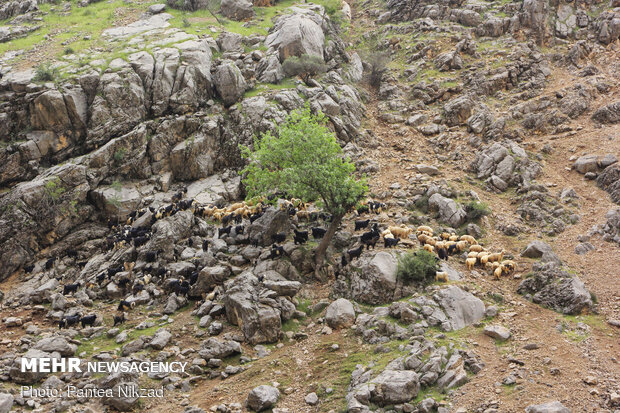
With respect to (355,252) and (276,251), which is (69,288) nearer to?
(276,251)

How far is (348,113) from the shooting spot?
36.5m

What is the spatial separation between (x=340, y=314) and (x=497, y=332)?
626 cm

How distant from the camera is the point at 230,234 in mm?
24297

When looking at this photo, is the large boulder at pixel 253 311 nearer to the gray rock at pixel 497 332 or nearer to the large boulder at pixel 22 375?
the large boulder at pixel 22 375

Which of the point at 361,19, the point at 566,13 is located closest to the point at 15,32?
the point at 361,19

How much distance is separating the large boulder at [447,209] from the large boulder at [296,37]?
22099 millimetres

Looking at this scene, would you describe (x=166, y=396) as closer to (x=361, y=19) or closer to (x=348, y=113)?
(x=348, y=113)

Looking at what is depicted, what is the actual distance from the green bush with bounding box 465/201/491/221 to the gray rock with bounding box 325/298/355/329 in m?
11.3

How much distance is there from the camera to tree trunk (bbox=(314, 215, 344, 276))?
2047 centimetres

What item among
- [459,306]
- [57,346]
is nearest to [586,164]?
[459,306]

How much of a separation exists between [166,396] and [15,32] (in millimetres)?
45699

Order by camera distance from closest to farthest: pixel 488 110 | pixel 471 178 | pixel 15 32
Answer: pixel 471 178 → pixel 488 110 → pixel 15 32

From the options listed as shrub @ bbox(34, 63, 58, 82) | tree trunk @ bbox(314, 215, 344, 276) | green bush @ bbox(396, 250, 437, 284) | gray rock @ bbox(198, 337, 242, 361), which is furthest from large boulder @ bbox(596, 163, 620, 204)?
shrub @ bbox(34, 63, 58, 82)

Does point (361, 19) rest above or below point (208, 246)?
above
